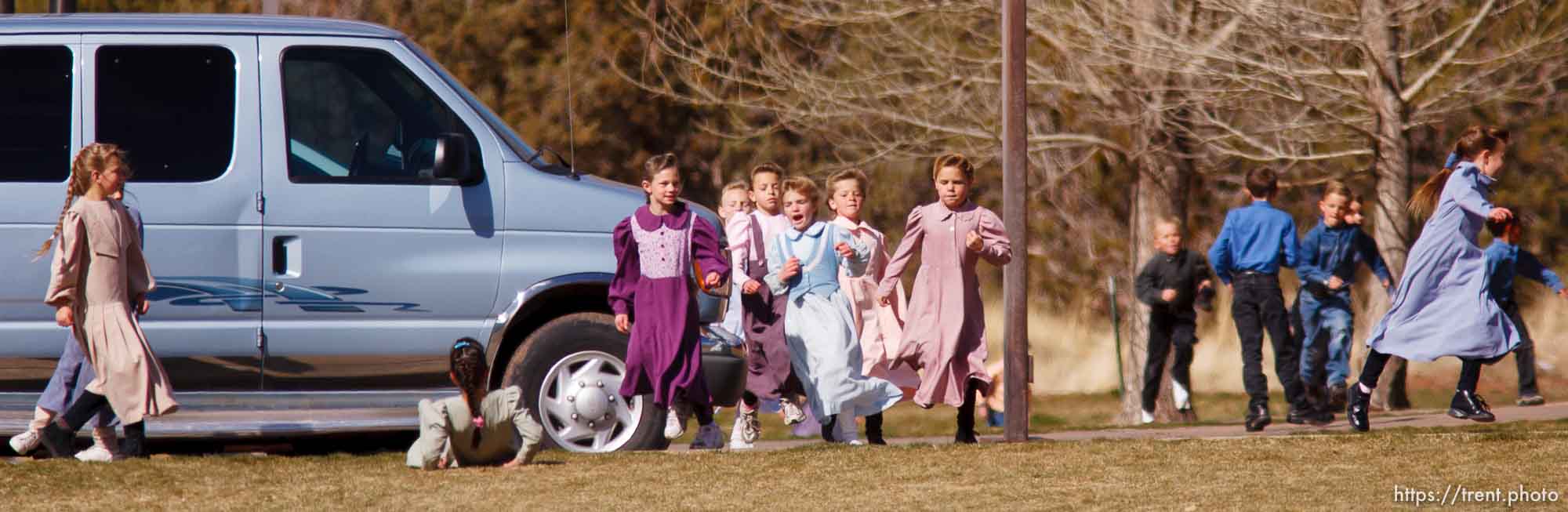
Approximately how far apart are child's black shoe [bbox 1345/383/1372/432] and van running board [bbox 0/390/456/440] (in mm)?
4368

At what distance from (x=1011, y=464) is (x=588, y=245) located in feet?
6.86

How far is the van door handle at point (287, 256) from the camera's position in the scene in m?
8.33

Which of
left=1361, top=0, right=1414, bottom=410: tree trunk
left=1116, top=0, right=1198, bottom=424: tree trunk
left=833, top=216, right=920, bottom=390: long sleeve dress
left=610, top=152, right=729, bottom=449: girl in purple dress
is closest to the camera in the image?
left=610, top=152, right=729, bottom=449: girl in purple dress

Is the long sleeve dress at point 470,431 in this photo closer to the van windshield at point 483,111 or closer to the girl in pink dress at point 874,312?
the van windshield at point 483,111

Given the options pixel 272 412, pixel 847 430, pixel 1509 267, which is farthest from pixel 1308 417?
pixel 272 412

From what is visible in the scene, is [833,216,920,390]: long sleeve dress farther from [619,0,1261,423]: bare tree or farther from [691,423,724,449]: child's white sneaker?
[619,0,1261,423]: bare tree

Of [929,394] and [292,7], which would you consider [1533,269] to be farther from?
[292,7]

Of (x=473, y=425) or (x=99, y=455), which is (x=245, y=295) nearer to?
(x=99, y=455)

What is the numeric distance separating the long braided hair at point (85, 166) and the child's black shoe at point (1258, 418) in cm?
600

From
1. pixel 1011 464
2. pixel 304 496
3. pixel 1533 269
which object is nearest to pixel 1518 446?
pixel 1011 464

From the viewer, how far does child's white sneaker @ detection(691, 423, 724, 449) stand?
29.9 ft

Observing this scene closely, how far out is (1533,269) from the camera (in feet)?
38.4

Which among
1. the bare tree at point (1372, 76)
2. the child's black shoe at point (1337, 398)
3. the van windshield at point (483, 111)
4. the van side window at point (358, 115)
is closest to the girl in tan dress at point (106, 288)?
the van side window at point (358, 115)

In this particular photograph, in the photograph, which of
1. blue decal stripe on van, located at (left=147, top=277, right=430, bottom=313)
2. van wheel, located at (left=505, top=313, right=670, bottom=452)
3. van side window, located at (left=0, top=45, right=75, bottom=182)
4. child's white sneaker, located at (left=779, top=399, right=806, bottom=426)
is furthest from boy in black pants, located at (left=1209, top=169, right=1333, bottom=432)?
van side window, located at (left=0, top=45, right=75, bottom=182)
